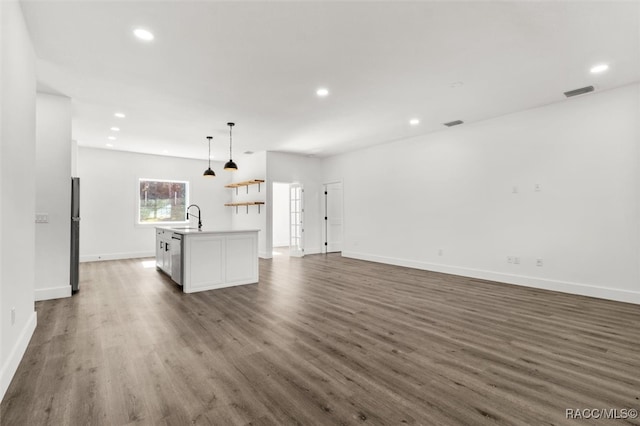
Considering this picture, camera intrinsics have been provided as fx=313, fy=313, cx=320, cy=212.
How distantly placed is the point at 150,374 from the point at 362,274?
4.33 m

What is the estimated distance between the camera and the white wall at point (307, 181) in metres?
8.45

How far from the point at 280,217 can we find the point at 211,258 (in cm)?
666

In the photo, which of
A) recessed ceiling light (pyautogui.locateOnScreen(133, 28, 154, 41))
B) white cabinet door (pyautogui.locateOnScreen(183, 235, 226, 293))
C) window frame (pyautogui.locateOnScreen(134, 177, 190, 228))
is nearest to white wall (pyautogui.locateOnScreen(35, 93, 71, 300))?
white cabinet door (pyautogui.locateOnScreen(183, 235, 226, 293))

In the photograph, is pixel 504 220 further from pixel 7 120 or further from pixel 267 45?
pixel 7 120

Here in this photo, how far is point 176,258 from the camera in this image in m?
5.14

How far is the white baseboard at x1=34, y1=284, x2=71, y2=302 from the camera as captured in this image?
14.4 feet

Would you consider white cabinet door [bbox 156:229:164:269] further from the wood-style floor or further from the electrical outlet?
the electrical outlet

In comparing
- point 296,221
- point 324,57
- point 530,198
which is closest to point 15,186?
point 324,57

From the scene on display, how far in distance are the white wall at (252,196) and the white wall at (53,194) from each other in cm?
395

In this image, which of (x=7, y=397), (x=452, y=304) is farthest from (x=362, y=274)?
(x=7, y=397)

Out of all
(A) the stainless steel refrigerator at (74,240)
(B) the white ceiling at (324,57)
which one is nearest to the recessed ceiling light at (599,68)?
(B) the white ceiling at (324,57)

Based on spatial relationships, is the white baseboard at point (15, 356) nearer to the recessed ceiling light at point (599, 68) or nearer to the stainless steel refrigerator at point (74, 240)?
the stainless steel refrigerator at point (74, 240)

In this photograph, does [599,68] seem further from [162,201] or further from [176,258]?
[162,201]

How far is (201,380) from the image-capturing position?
2.24 m
